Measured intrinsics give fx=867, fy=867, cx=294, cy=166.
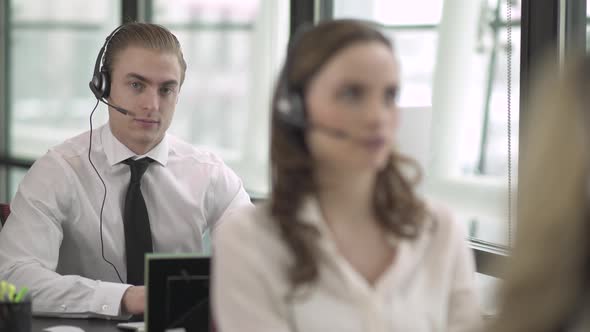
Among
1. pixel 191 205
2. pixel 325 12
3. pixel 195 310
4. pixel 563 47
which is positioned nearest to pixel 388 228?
pixel 195 310

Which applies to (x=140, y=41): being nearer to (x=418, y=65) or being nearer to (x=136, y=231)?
(x=136, y=231)

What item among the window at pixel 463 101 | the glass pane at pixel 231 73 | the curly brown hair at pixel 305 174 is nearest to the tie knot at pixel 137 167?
the window at pixel 463 101

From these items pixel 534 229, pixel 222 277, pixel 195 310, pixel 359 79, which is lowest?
pixel 195 310

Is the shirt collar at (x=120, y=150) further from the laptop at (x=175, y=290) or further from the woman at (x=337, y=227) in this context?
the woman at (x=337, y=227)

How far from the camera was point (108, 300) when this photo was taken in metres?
2.05

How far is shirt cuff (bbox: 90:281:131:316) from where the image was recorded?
204 centimetres

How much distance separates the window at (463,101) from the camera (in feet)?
9.23

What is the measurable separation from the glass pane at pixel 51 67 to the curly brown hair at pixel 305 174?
4.07 meters

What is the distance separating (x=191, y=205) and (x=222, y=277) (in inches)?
50.6

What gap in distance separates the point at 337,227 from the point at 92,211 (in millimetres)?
1299

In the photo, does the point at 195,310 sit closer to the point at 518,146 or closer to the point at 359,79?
the point at 359,79

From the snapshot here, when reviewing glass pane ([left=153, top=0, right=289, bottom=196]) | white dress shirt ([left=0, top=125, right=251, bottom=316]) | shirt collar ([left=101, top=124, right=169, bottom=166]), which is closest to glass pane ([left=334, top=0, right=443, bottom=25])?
glass pane ([left=153, top=0, right=289, bottom=196])

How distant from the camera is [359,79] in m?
1.21

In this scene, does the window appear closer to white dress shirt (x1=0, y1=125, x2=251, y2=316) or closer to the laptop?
white dress shirt (x1=0, y1=125, x2=251, y2=316)
